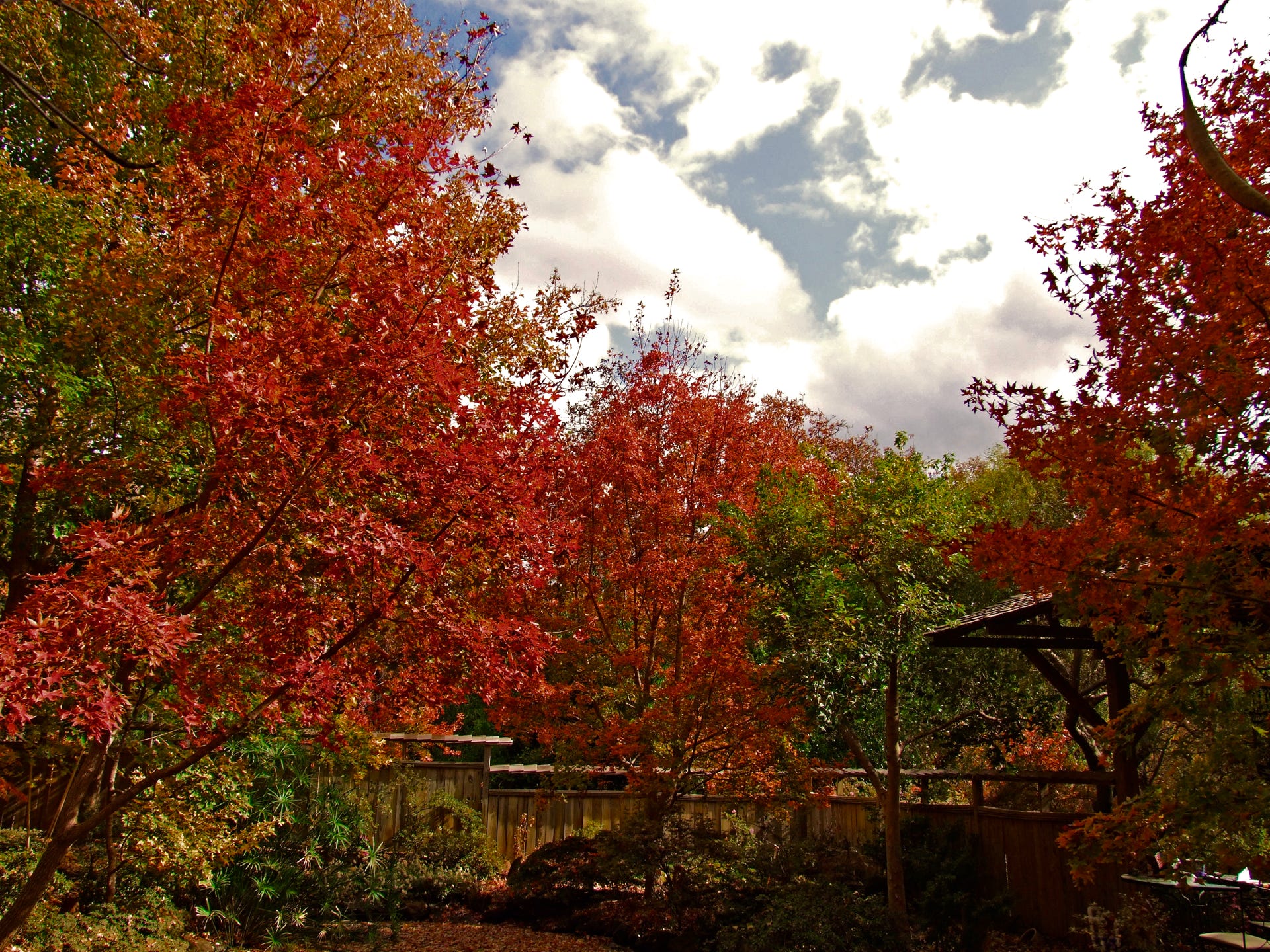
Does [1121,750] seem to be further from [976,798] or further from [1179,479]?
[1179,479]

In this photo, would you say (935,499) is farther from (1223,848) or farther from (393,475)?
(393,475)

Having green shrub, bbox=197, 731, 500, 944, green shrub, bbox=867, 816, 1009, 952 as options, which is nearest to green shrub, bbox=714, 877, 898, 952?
green shrub, bbox=867, 816, 1009, 952

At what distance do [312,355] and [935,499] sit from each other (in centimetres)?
632

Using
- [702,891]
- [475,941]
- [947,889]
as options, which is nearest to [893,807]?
[947,889]

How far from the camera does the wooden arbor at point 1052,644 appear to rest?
7691mm

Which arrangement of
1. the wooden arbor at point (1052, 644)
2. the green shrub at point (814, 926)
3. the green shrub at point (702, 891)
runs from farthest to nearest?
1. the wooden arbor at point (1052, 644)
2. the green shrub at point (702, 891)
3. the green shrub at point (814, 926)

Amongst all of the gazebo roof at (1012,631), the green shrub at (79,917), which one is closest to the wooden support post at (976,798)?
the gazebo roof at (1012,631)

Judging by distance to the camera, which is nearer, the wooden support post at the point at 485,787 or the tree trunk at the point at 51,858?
the tree trunk at the point at 51,858

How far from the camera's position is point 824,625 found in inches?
328

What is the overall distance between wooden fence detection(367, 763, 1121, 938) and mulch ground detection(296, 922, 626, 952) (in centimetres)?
173

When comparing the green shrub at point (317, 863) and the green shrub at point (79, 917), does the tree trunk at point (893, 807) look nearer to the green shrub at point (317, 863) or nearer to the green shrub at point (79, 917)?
the green shrub at point (317, 863)

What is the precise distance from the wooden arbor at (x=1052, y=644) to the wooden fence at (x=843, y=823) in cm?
73

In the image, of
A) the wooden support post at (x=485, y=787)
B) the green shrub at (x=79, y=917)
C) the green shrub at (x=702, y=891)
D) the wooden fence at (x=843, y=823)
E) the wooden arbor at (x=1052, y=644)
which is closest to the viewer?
the green shrub at (x=79, y=917)

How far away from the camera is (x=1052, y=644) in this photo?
8812 mm
